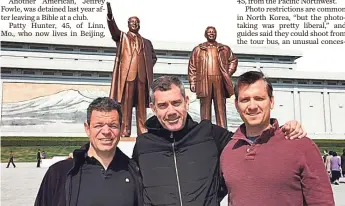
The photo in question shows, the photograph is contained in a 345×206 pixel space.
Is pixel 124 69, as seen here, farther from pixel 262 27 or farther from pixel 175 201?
pixel 262 27

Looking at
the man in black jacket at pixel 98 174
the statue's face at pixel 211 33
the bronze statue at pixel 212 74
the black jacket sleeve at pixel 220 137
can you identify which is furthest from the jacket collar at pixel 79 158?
the statue's face at pixel 211 33

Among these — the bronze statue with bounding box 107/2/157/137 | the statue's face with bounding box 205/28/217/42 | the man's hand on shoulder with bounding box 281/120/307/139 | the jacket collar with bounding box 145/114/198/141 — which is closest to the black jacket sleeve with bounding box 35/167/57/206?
the jacket collar with bounding box 145/114/198/141

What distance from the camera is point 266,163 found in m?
1.53

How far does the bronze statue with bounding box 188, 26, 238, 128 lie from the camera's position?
609 centimetres

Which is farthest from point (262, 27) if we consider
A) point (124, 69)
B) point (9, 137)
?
point (9, 137)

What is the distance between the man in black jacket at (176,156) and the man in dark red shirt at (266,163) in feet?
0.60

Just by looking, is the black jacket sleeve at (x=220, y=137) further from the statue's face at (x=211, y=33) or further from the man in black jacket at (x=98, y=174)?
the statue's face at (x=211, y=33)

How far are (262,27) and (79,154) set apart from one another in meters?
9.11

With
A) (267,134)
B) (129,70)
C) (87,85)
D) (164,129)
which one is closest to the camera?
(267,134)

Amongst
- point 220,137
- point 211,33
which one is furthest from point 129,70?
point 220,137

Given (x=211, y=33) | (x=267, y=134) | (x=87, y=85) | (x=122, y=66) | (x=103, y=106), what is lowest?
(x=267, y=134)

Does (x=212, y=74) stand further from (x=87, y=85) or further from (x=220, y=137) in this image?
(x=87, y=85)

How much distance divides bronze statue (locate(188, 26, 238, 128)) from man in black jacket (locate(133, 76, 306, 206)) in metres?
4.17

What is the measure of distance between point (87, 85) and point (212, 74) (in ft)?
62.5
